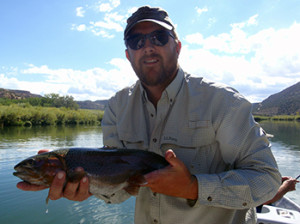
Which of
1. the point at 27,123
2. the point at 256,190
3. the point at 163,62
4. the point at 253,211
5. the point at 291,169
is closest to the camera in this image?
the point at 256,190

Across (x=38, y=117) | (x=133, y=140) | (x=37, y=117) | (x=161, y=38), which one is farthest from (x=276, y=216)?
(x=37, y=117)

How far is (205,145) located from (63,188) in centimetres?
157

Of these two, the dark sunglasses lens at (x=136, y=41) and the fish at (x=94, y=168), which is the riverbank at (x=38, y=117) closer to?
the fish at (x=94, y=168)

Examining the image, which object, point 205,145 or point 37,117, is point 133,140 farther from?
point 37,117

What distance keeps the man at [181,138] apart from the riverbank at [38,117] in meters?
52.5

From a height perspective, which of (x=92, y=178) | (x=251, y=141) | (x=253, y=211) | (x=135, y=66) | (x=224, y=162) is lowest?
(x=253, y=211)

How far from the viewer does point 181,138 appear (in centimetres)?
257

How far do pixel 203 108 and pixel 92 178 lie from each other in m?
1.43

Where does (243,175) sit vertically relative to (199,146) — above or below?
below

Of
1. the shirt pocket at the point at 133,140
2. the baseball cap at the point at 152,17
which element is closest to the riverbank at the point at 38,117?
the shirt pocket at the point at 133,140

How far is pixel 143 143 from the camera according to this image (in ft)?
9.32

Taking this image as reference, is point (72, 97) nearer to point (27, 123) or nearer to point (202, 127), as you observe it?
point (27, 123)

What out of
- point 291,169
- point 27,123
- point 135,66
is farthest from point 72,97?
point 135,66

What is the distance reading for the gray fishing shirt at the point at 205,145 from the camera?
2100mm
